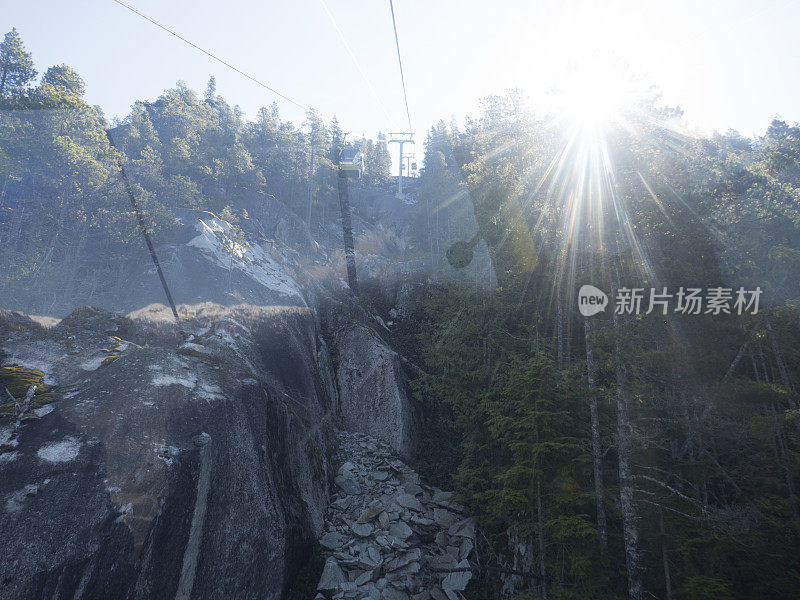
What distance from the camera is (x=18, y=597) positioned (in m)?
6.44

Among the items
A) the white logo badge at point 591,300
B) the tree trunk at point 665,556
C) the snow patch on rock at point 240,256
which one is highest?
the snow patch on rock at point 240,256

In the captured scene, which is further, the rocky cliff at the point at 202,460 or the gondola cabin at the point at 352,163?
the gondola cabin at the point at 352,163

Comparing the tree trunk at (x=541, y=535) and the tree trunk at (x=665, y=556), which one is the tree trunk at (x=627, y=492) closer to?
the tree trunk at (x=665, y=556)

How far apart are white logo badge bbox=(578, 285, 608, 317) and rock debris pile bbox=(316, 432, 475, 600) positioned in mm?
9118

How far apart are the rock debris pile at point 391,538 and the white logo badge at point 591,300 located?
912cm

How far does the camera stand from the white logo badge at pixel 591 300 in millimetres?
10899

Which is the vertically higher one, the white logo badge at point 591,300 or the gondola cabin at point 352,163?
the gondola cabin at point 352,163

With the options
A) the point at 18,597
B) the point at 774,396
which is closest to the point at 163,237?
the point at 18,597

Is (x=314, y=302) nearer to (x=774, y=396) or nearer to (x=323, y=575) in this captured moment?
(x=323, y=575)

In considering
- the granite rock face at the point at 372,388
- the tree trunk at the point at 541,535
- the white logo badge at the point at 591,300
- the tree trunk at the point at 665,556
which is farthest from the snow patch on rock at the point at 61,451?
the tree trunk at the point at 665,556

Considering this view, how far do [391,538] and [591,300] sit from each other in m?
10.4

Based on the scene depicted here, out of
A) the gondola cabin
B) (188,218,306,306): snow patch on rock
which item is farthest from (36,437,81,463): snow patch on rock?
the gondola cabin

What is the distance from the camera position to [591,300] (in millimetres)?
11141

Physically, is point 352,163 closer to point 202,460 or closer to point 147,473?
point 202,460
